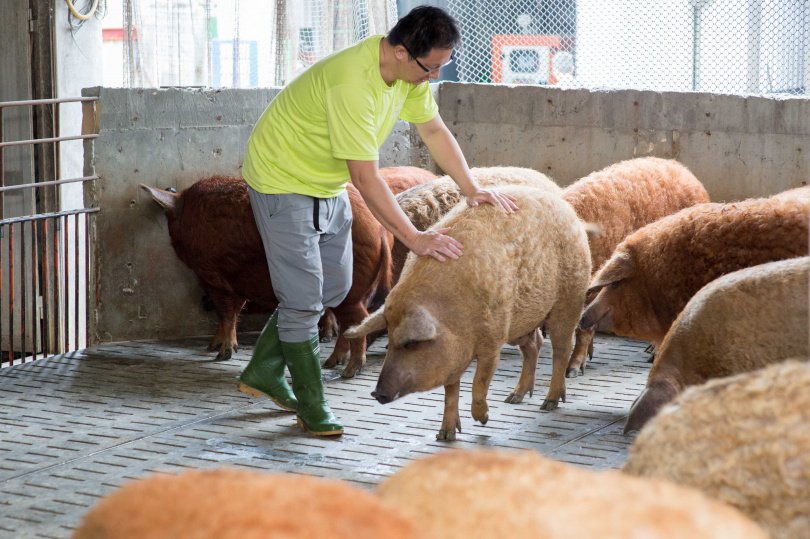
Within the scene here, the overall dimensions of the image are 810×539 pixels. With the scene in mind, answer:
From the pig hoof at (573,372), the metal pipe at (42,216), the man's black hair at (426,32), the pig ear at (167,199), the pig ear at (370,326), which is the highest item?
the man's black hair at (426,32)

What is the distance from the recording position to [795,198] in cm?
480

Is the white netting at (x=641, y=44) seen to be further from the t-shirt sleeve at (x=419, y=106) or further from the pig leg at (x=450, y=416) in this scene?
the pig leg at (x=450, y=416)

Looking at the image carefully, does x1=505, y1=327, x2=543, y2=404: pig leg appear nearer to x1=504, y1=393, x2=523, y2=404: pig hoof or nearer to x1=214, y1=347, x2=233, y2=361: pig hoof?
x1=504, y1=393, x2=523, y2=404: pig hoof

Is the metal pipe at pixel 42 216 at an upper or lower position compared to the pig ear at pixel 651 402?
upper

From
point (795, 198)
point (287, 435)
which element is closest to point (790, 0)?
point (795, 198)

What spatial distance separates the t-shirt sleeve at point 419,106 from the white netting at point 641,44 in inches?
119

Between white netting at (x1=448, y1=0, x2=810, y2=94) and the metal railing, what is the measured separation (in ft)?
11.9

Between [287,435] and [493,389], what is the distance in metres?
1.46

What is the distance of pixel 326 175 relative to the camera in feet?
14.7

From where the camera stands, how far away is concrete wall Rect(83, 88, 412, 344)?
258 inches

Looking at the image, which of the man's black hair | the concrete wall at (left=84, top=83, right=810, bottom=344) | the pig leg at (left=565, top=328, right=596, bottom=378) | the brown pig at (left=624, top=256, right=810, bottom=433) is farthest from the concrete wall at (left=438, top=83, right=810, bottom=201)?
the brown pig at (left=624, top=256, right=810, bottom=433)

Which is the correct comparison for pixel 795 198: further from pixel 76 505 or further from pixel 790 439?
pixel 76 505

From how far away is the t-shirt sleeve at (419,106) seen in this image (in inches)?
183

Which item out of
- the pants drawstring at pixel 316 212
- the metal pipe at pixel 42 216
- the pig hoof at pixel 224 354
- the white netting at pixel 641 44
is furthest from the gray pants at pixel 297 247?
the white netting at pixel 641 44
